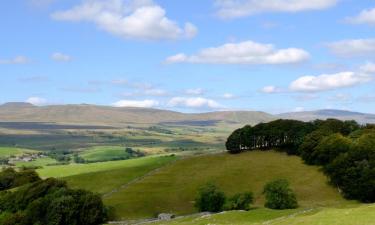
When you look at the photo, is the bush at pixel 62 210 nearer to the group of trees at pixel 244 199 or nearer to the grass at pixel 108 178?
the group of trees at pixel 244 199

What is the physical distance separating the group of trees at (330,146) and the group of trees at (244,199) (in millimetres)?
18343

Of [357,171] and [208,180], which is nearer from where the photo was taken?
[357,171]

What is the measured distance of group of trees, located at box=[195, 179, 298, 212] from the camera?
95625mm

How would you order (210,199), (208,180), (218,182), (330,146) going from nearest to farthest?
(210,199), (330,146), (218,182), (208,180)

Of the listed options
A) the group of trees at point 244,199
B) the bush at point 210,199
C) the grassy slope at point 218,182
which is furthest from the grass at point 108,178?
the group of trees at point 244,199

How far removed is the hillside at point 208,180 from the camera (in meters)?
111

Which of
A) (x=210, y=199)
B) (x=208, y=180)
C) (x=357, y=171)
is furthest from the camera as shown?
(x=208, y=180)

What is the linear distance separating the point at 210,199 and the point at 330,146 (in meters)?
42.0

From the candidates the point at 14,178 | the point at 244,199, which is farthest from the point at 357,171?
the point at 14,178

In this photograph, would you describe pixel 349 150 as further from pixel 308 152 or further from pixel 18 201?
pixel 18 201

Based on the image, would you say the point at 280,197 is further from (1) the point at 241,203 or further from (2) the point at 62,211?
(2) the point at 62,211

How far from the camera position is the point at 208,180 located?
12938 cm

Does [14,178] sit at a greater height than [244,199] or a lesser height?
lesser

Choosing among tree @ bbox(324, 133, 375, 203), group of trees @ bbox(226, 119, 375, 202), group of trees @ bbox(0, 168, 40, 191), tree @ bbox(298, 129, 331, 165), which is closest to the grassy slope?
tree @ bbox(298, 129, 331, 165)
